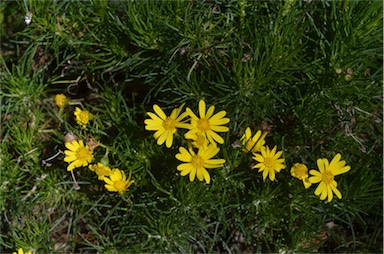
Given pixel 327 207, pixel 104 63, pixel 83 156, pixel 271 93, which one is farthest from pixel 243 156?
pixel 104 63

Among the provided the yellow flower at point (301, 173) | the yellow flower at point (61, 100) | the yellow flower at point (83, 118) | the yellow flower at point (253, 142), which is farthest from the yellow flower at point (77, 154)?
the yellow flower at point (301, 173)

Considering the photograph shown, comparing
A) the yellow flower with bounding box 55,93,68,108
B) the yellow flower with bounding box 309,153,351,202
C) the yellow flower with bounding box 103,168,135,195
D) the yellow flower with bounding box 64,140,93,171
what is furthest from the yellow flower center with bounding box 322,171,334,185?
the yellow flower with bounding box 55,93,68,108

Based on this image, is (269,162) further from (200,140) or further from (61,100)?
(61,100)

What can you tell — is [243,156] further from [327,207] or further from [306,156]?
[327,207]

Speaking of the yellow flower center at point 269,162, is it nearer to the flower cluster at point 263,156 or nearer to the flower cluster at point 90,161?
the flower cluster at point 263,156

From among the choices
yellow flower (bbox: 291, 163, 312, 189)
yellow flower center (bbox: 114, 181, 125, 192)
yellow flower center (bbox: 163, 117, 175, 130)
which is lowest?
yellow flower center (bbox: 114, 181, 125, 192)

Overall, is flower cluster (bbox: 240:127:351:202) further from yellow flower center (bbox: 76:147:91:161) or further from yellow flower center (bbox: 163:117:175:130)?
yellow flower center (bbox: 76:147:91:161)

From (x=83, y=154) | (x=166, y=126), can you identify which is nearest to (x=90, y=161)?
(x=83, y=154)
